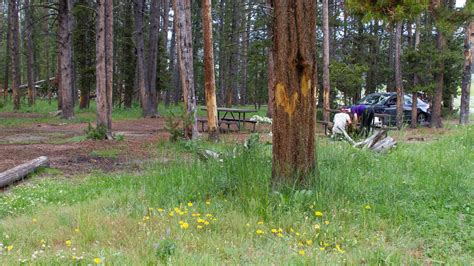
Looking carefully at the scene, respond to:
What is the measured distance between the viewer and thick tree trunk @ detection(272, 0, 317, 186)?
17.8 feet

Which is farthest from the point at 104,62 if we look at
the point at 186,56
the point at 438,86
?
the point at 438,86

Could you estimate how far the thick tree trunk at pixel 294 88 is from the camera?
17.8 feet

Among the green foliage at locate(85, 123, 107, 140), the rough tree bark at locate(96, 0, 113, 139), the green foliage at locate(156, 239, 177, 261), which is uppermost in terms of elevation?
the rough tree bark at locate(96, 0, 113, 139)

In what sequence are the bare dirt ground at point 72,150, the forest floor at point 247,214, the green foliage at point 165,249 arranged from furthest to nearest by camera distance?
1. the bare dirt ground at point 72,150
2. the forest floor at point 247,214
3. the green foliage at point 165,249

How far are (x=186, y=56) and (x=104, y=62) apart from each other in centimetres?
256

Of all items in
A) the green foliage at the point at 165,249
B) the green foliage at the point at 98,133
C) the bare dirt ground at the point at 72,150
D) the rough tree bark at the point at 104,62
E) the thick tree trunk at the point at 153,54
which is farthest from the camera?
the thick tree trunk at the point at 153,54

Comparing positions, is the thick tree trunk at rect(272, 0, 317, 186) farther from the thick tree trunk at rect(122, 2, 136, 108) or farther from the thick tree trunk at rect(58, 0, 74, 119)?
the thick tree trunk at rect(122, 2, 136, 108)

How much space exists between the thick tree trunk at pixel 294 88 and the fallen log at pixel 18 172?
14.5 feet

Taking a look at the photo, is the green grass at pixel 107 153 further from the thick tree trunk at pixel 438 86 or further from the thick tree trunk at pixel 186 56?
the thick tree trunk at pixel 438 86

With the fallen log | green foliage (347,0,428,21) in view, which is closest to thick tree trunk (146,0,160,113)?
the fallen log

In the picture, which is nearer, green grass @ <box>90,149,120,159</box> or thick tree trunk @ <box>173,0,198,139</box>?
green grass @ <box>90,149,120,159</box>

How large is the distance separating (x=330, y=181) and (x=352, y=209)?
639mm

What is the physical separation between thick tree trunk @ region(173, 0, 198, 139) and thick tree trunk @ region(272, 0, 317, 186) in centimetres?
705

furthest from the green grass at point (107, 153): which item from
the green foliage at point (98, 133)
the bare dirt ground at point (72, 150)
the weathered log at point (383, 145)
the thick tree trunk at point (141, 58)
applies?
the thick tree trunk at point (141, 58)
